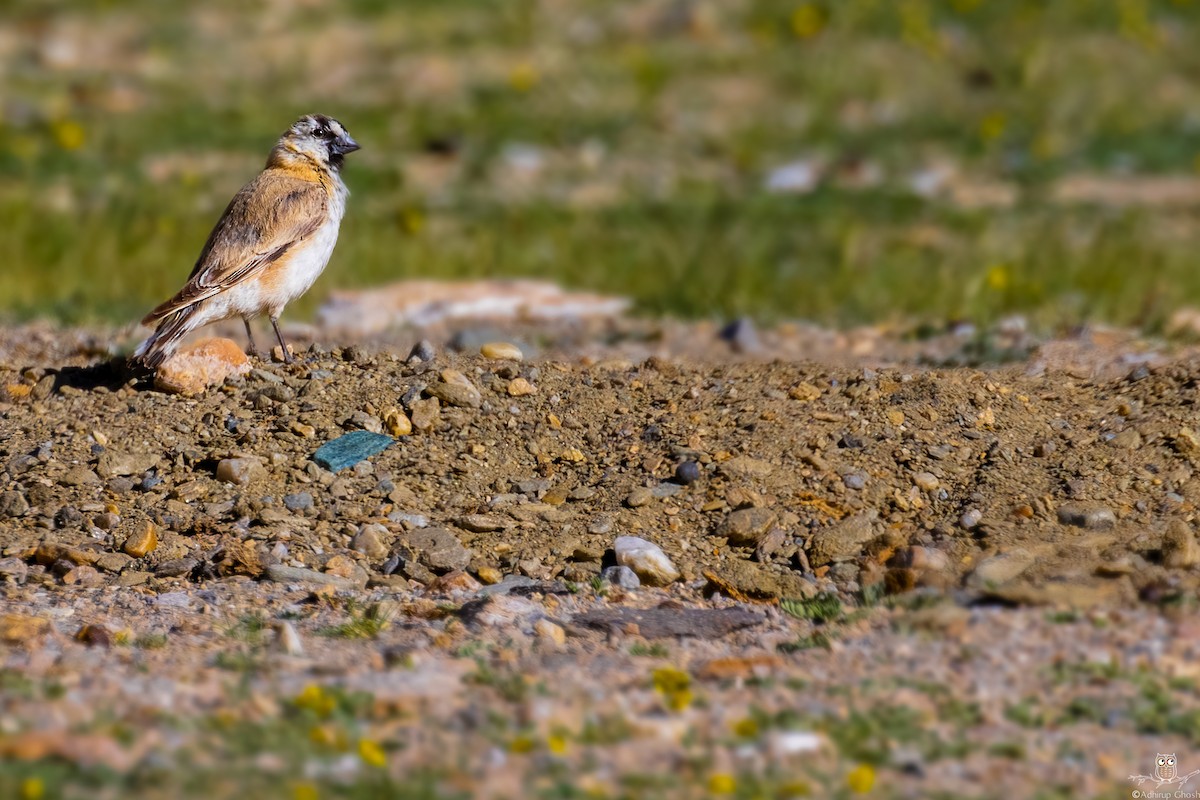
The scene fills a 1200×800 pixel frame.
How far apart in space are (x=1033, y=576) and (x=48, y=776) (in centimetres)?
306

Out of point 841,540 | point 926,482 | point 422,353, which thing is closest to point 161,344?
point 422,353

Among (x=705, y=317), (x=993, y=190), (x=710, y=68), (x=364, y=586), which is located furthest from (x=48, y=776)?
(x=710, y=68)

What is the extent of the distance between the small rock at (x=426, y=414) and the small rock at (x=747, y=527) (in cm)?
129

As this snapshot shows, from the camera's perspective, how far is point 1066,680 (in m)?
4.55

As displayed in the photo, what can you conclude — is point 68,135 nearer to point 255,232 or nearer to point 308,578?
point 255,232

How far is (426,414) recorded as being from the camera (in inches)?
260

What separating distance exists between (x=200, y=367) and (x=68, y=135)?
8.41 meters

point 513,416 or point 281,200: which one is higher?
point 281,200

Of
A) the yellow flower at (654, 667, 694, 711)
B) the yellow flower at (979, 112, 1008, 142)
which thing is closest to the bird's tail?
the yellow flower at (654, 667, 694, 711)

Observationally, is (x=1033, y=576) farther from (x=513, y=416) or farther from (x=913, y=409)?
(x=513, y=416)

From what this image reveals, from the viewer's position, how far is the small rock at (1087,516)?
5.83 meters

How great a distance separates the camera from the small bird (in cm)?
684

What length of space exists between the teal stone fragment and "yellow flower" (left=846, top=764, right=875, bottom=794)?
2.89 metres

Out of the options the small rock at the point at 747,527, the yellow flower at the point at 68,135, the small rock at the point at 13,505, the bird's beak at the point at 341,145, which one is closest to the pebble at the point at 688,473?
the small rock at the point at 747,527
